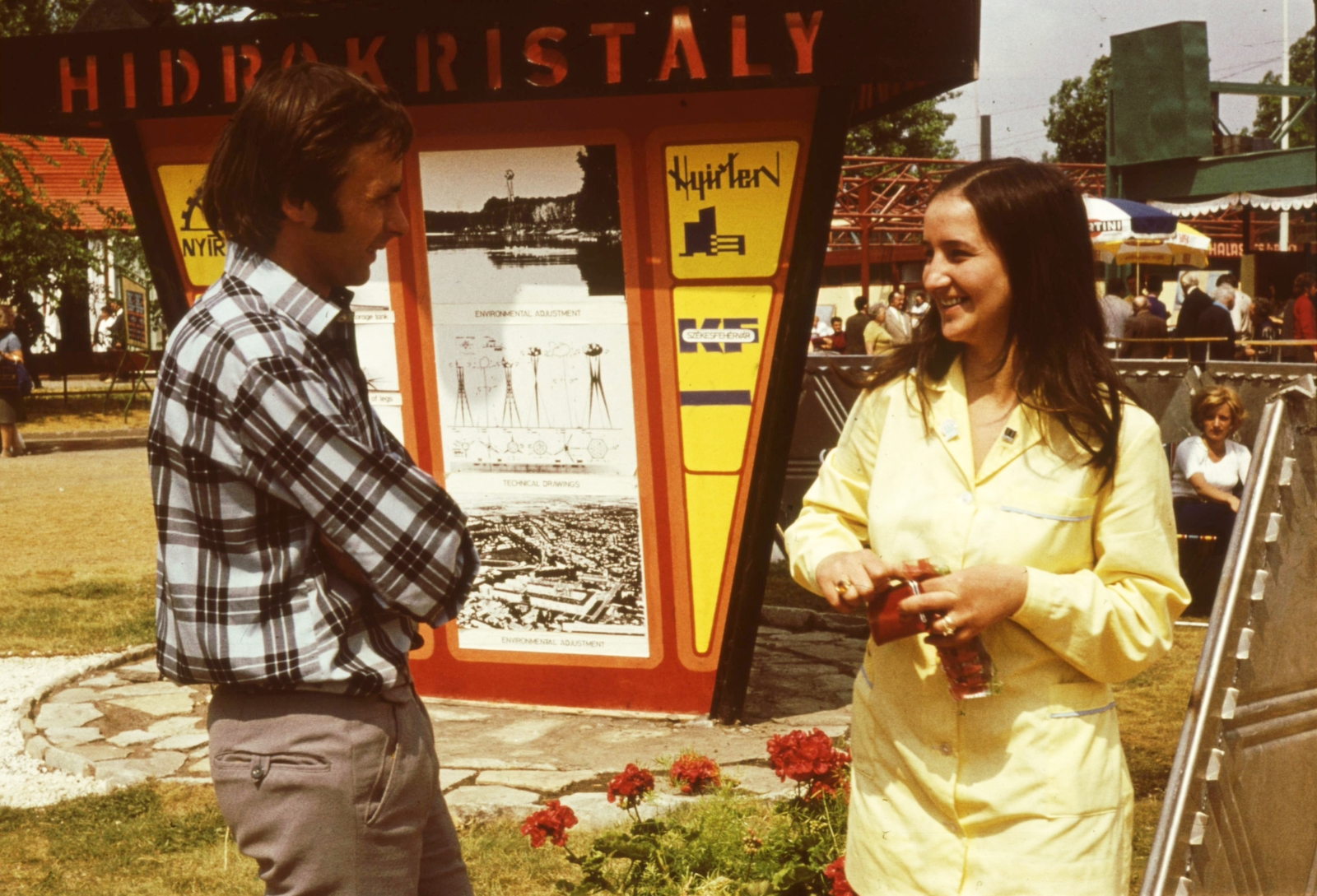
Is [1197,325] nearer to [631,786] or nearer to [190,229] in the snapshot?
[190,229]

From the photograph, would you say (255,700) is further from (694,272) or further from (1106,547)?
(694,272)

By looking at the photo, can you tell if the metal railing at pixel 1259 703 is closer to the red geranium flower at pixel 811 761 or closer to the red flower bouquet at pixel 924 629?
the red flower bouquet at pixel 924 629

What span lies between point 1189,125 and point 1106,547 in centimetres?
3151

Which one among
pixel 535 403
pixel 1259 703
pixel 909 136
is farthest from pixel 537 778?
pixel 909 136

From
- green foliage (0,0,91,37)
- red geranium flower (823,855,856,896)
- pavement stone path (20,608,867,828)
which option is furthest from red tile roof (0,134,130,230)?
red geranium flower (823,855,856,896)

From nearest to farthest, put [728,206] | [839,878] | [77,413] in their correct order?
[839,878]
[728,206]
[77,413]

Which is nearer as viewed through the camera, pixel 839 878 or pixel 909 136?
pixel 839 878

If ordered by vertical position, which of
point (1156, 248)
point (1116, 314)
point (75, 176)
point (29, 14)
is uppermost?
point (29, 14)

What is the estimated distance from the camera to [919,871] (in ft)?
7.56

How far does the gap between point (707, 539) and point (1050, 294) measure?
3731 mm

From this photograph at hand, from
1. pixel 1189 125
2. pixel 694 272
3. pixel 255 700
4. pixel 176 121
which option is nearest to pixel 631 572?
pixel 694 272

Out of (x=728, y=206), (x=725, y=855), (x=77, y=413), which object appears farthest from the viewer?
(x=77, y=413)

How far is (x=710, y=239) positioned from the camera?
5.75 meters

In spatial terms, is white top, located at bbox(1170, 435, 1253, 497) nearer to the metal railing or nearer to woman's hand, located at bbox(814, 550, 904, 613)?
the metal railing
